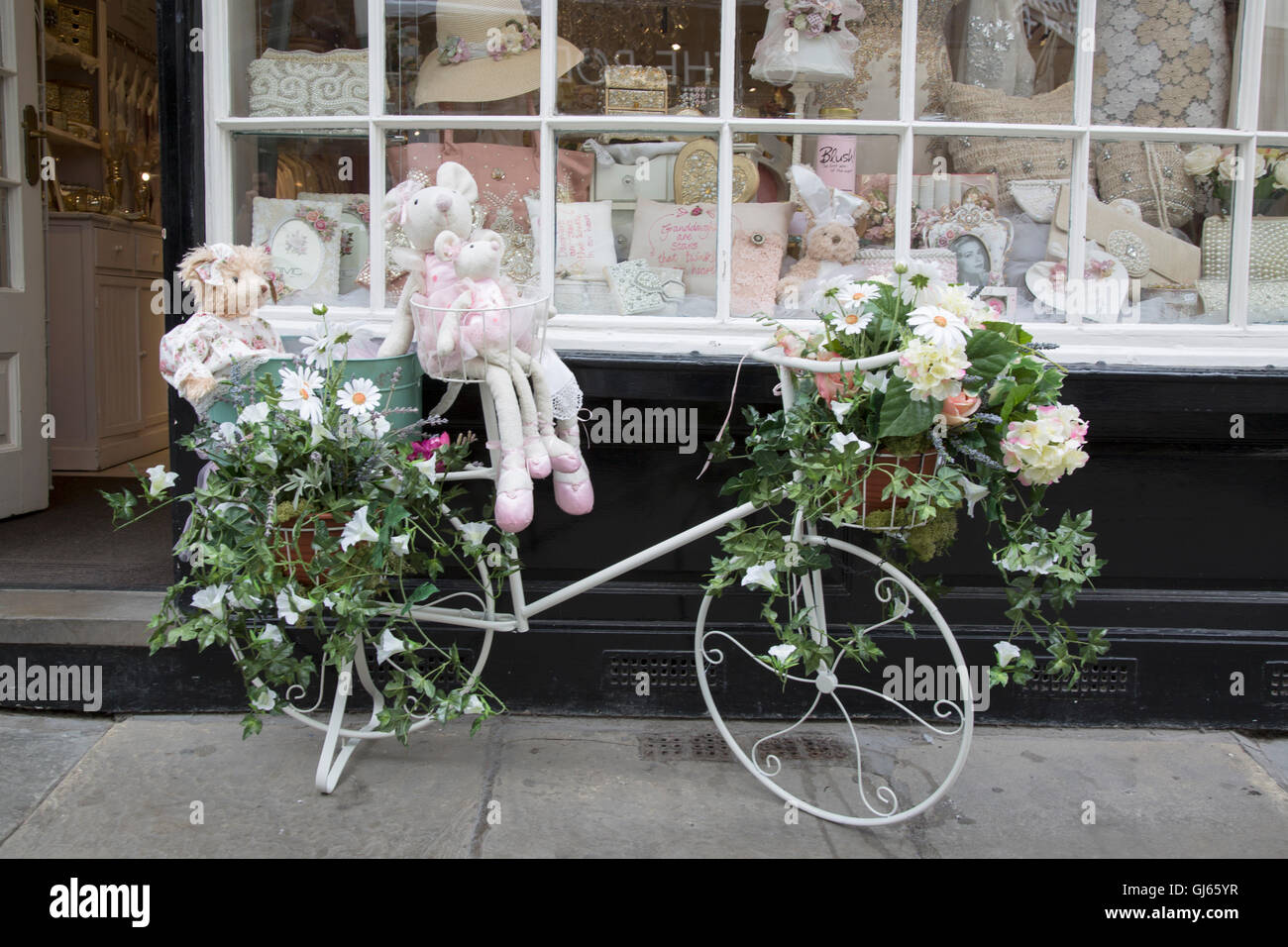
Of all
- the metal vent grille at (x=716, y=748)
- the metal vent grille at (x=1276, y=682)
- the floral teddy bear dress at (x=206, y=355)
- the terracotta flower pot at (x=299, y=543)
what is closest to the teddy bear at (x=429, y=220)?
the floral teddy bear dress at (x=206, y=355)

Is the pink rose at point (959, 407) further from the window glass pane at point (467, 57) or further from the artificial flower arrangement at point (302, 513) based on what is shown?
the window glass pane at point (467, 57)

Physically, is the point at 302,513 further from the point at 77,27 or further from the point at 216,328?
the point at 77,27

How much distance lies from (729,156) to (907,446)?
1363mm

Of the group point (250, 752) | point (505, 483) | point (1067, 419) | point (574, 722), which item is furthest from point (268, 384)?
point (1067, 419)

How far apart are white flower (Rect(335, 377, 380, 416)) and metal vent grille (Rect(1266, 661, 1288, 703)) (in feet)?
9.47

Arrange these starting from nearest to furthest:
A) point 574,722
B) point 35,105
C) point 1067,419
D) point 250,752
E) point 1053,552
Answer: point 1067,419
point 1053,552
point 250,752
point 574,722
point 35,105

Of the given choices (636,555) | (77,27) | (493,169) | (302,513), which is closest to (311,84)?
(493,169)

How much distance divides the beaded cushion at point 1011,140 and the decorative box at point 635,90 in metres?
0.91

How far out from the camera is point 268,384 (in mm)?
2617

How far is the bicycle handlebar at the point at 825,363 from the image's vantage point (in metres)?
2.42

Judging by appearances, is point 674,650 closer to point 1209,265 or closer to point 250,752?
point 250,752

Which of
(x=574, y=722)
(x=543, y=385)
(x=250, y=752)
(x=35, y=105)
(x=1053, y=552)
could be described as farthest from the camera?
(x=35, y=105)

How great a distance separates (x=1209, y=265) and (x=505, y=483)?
2409 millimetres

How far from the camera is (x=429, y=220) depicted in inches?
104
